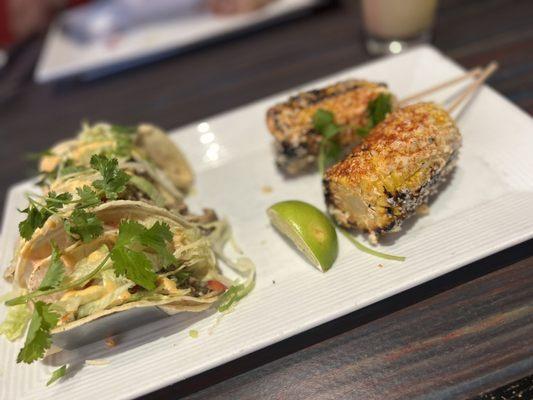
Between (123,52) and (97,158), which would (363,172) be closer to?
(97,158)

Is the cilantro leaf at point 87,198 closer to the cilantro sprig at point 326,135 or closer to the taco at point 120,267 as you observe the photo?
the taco at point 120,267

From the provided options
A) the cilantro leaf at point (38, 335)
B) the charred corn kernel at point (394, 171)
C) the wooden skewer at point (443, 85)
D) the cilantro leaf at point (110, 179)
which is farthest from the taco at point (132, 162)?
the wooden skewer at point (443, 85)

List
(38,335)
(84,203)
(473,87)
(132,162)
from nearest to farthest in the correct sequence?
1. (38,335)
2. (84,203)
3. (132,162)
4. (473,87)

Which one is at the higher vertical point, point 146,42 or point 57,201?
point 57,201

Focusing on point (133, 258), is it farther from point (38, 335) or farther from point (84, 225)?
point (38, 335)

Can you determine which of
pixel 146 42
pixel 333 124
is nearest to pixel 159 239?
pixel 333 124
